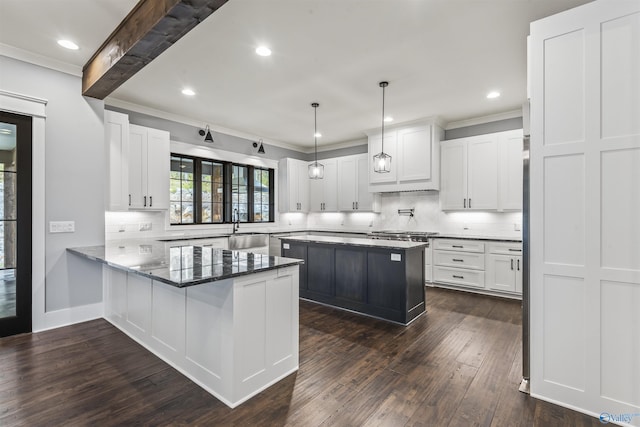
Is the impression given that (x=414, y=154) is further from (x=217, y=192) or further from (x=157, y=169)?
(x=157, y=169)

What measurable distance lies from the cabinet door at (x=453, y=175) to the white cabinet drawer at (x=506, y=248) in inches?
32.4

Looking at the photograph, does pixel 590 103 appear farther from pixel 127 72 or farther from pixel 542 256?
pixel 127 72

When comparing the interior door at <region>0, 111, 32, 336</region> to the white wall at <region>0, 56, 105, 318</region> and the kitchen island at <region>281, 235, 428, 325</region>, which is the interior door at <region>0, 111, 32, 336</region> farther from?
the kitchen island at <region>281, 235, 428, 325</region>

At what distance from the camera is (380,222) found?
6441mm

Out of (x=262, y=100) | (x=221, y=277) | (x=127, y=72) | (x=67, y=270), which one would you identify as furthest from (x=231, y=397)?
(x=262, y=100)

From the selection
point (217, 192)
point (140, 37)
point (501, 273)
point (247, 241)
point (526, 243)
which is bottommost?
point (501, 273)

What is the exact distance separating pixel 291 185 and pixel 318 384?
4884mm

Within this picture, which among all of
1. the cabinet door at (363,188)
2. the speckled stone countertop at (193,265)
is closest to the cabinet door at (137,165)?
the speckled stone countertop at (193,265)

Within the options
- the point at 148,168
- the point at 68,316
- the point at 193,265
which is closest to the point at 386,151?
the point at 148,168

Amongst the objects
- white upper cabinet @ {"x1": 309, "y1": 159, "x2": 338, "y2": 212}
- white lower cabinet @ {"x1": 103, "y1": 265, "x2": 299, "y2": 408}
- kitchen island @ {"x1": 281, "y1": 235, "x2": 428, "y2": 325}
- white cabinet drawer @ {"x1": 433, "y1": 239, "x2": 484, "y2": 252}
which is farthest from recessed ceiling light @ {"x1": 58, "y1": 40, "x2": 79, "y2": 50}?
white cabinet drawer @ {"x1": 433, "y1": 239, "x2": 484, "y2": 252}

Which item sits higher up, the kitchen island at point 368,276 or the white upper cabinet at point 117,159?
the white upper cabinet at point 117,159

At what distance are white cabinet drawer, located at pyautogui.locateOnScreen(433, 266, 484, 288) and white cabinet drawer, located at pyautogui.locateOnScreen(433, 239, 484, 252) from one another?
329mm

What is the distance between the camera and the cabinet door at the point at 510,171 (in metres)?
4.58

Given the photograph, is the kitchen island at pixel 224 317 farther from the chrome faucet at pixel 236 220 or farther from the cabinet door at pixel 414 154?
the cabinet door at pixel 414 154
